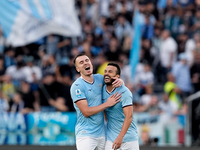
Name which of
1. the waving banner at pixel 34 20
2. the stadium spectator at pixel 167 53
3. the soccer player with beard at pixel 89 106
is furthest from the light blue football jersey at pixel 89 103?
the waving banner at pixel 34 20

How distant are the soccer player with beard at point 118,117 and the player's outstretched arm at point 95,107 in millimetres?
77

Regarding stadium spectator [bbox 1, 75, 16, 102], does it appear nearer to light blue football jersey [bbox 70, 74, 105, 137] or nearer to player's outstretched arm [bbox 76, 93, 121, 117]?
light blue football jersey [bbox 70, 74, 105, 137]

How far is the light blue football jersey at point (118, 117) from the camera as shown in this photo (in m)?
4.89

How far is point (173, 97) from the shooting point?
993cm

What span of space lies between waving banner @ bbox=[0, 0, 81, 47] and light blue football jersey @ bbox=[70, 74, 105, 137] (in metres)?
6.88

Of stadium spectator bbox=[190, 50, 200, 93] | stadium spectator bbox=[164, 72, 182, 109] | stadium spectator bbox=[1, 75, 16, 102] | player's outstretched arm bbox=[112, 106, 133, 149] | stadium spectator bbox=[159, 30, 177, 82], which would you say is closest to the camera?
player's outstretched arm bbox=[112, 106, 133, 149]

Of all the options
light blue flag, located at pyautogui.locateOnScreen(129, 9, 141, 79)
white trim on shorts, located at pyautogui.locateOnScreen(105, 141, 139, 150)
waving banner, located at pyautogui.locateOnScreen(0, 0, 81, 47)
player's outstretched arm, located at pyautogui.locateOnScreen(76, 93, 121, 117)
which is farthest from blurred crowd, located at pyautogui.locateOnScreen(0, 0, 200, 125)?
player's outstretched arm, located at pyautogui.locateOnScreen(76, 93, 121, 117)

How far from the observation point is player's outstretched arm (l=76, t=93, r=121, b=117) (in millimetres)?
4855

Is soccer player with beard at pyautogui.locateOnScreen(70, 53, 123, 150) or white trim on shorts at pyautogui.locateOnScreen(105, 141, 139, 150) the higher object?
soccer player with beard at pyautogui.locateOnScreen(70, 53, 123, 150)

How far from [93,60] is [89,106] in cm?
646

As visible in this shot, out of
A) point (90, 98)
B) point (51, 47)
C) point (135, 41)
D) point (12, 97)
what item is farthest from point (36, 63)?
point (90, 98)

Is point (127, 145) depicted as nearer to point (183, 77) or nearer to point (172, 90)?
point (172, 90)

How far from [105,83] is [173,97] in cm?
522

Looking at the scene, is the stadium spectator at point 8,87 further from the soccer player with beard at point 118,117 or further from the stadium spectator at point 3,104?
the soccer player with beard at point 118,117
